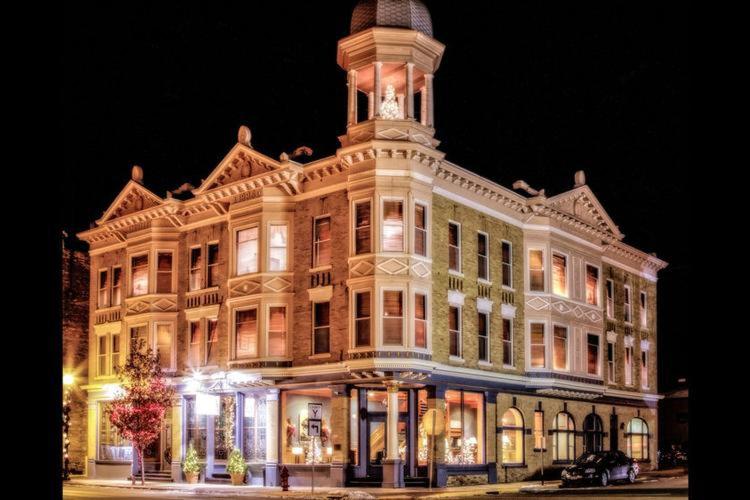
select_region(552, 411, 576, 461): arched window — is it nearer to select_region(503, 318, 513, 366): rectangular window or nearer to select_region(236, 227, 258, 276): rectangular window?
select_region(503, 318, 513, 366): rectangular window

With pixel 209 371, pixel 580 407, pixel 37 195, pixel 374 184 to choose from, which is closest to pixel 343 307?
pixel 374 184

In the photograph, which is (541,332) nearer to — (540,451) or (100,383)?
(540,451)

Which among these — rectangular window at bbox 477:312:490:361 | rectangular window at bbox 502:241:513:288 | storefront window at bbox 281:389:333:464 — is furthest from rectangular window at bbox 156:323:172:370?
rectangular window at bbox 502:241:513:288

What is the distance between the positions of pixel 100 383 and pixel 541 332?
21.7 meters

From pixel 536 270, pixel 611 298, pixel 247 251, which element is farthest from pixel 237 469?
pixel 611 298

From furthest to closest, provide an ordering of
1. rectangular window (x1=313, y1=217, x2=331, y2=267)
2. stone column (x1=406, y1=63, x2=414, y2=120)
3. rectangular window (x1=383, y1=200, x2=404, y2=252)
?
rectangular window (x1=313, y1=217, x2=331, y2=267) → stone column (x1=406, y1=63, x2=414, y2=120) → rectangular window (x1=383, y1=200, x2=404, y2=252)

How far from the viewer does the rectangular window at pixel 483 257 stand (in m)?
40.7

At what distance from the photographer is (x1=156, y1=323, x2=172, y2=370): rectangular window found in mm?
44356

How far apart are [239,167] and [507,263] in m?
12.5

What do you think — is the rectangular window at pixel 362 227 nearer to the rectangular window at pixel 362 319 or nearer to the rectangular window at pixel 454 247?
the rectangular window at pixel 362 319

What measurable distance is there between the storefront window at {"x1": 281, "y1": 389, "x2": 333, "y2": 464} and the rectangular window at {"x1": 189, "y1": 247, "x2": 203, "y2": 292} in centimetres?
753

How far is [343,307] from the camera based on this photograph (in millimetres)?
36938

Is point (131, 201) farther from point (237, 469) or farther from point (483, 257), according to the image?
point (483, 257)

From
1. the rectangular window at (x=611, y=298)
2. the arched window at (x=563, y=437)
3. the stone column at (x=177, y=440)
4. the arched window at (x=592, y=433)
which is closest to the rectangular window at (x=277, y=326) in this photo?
the stone column at (x=177, y=440)
